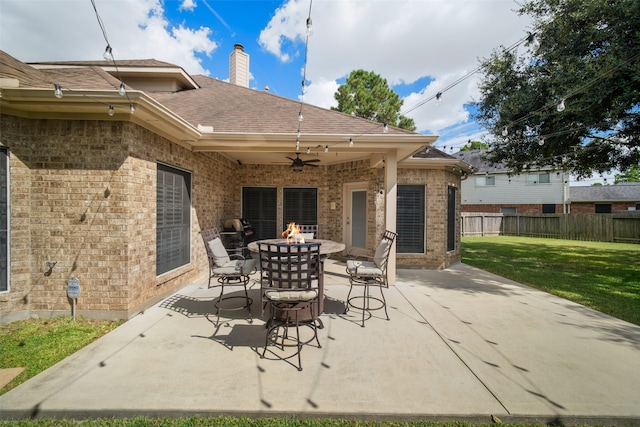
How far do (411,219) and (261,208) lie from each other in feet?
14.7

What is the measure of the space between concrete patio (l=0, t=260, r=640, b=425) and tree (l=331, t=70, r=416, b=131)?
15.3 m

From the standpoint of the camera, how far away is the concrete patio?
2102mm

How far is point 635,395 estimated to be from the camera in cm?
230

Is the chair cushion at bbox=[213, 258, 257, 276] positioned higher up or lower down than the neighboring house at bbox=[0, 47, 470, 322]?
lower down

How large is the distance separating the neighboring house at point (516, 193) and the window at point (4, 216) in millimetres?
22644

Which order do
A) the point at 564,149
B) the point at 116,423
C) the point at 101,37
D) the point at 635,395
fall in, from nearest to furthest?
the point at 116,423
the point at 635,395
the point at 101,37
the point at 564,149

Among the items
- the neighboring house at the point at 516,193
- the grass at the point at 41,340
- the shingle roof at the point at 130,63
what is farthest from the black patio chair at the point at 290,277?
the neighboring house at the point at 516,193

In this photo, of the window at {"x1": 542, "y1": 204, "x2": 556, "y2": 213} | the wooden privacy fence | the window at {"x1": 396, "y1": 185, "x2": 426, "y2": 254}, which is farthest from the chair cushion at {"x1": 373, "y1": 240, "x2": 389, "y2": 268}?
the window at {"x1": 542, "y1": 204, "x2": 556, "y2": 213}

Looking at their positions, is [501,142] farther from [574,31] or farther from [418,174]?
[418,174]

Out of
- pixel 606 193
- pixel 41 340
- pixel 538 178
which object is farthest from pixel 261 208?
pixel 606 193

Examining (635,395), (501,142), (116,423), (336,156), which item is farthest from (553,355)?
(501,142)

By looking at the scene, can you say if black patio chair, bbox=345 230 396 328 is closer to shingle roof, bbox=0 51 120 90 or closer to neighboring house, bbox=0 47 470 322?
neighboring house, bbox=0 47 470 322

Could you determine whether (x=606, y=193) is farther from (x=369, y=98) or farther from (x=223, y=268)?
(x=223, y=268)

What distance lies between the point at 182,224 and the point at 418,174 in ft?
19.7
